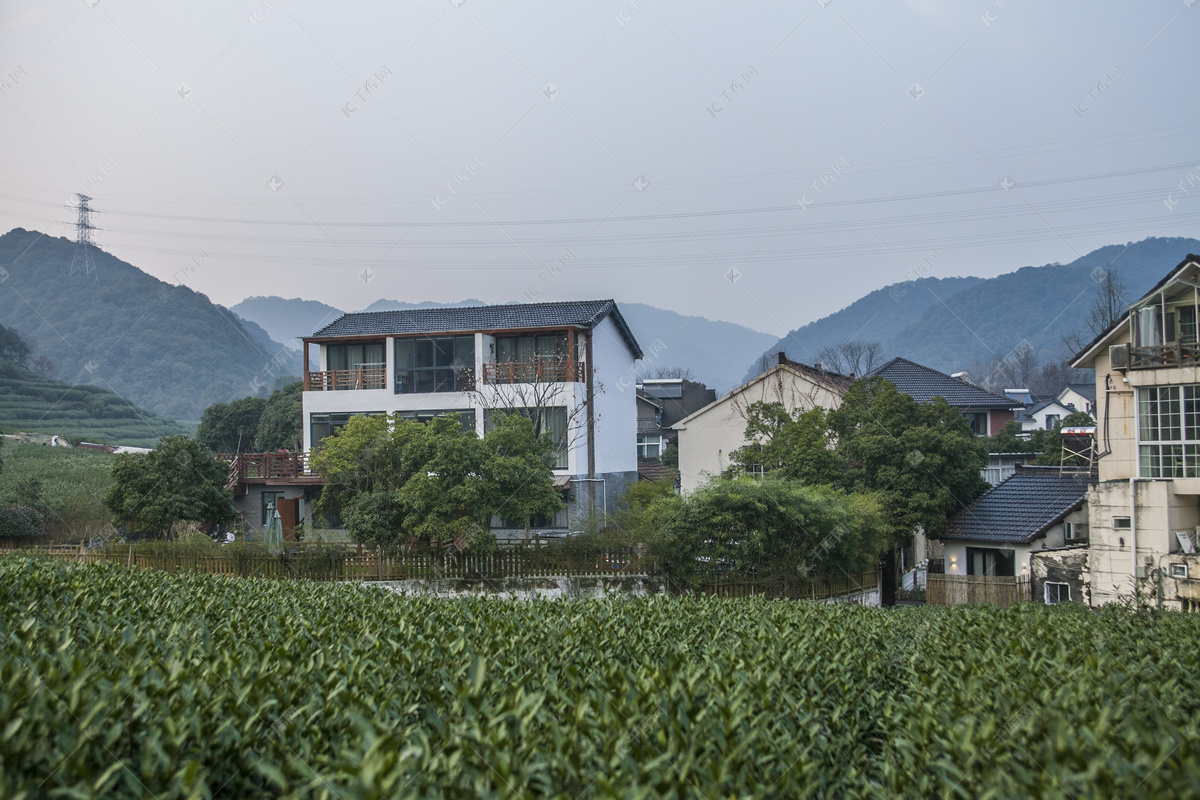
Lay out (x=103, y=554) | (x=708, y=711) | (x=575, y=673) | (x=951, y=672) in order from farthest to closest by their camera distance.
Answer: (x=103, y=554), (x=951, y=672), (x=575, y=673), (x=708, y=711)

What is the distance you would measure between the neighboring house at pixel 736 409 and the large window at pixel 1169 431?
9636 mm

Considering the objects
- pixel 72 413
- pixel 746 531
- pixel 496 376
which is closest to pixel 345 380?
pixel 496 376

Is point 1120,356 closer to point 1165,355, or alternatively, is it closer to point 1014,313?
point 1165,355

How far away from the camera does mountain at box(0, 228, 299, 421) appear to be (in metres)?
22.3

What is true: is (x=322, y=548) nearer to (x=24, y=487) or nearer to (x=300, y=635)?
(x=24, y=487)

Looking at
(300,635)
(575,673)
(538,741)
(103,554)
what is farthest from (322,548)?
(538,741)

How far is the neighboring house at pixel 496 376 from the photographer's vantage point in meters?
23.9

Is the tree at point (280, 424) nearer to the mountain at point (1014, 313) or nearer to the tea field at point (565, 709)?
the tea field at point (565, 709)

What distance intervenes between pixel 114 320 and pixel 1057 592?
2578 cm

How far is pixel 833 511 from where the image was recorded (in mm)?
16641

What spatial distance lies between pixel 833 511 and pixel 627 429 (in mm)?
12109

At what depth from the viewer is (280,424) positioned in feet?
102

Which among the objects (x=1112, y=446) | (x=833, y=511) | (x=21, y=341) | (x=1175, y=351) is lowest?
(x=833, y=511)

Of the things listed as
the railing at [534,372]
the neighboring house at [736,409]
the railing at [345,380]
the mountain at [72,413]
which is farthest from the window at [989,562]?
the mountain at [72,413]
